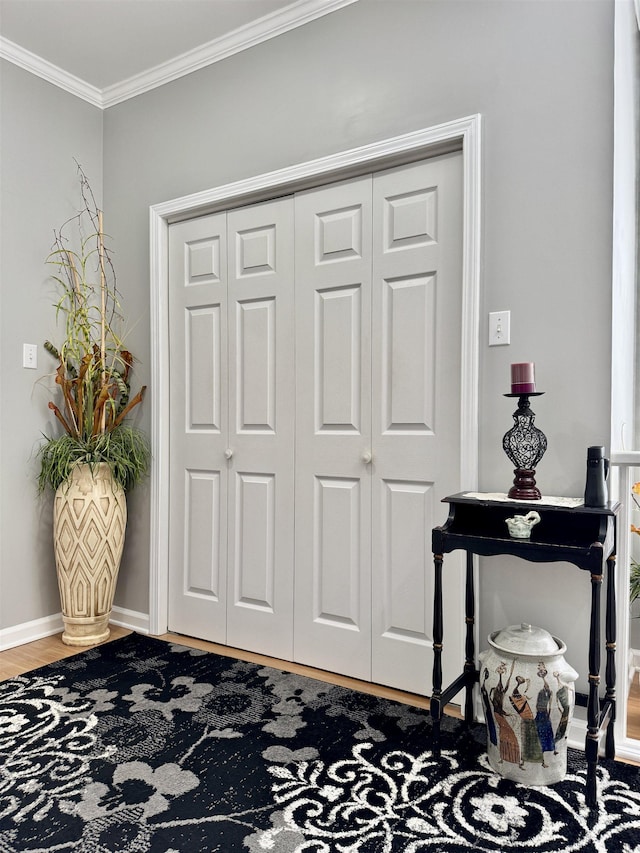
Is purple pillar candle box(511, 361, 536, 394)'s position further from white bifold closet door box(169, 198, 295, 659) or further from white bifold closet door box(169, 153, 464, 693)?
white bifold closet door box(169, 198, 295, 659)

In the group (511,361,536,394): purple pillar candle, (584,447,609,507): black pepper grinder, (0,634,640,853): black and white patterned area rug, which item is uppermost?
(511,361,536,394): purple pillar candle

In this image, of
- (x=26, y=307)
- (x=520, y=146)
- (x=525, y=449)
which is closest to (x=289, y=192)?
(x=520, y=146)

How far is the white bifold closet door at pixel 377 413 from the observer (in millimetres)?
2266

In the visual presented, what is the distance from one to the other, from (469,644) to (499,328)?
109cm

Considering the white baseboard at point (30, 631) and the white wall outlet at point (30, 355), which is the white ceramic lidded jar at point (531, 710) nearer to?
the white baseboard at point (30, 631)

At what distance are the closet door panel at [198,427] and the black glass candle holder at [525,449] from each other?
140 cm

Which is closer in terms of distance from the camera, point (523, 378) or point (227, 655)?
point (523, 378)

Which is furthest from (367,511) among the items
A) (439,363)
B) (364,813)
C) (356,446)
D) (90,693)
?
(90,693)

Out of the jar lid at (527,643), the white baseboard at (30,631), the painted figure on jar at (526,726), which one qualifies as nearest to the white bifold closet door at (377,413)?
the jar lid at (527,643)

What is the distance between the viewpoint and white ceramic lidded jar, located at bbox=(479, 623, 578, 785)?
171 centimetres

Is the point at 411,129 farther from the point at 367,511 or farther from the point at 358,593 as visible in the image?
the point at 358,593

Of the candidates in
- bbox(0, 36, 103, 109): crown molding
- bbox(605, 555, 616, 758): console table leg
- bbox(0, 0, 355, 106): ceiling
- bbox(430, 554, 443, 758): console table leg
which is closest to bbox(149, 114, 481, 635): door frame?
bbox(430, 554, 443, 758): console table leg

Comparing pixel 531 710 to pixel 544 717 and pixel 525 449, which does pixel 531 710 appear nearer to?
pixel 544 717

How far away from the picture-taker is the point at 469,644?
2.09 metres
